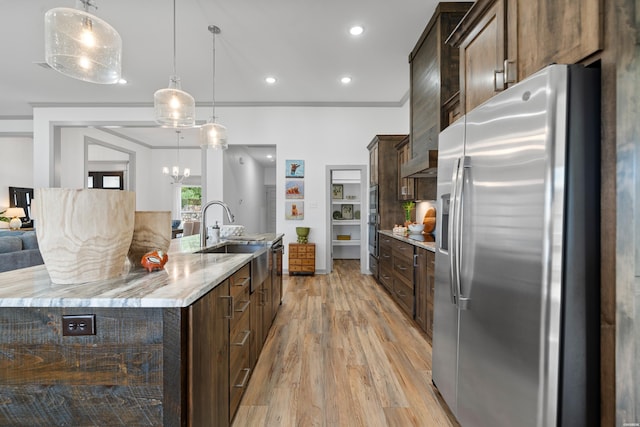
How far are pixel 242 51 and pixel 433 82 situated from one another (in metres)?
2.44

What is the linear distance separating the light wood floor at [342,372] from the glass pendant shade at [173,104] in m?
2.28

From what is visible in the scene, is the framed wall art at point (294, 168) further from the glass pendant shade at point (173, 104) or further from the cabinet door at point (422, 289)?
the cabinet door at point (422, 289)

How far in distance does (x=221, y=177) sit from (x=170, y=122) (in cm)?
278

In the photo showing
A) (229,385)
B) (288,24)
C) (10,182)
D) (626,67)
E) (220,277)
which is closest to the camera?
(626,67)

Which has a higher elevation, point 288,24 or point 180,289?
point 288,24

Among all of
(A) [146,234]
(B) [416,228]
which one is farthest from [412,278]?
(A) [146,234]

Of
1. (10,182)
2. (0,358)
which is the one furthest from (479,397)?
(10,182)

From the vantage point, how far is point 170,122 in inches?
119

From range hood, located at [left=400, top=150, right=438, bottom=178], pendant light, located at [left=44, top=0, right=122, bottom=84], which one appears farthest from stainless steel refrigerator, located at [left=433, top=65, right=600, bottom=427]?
pendant light, located at [left=44, top=0, right=122, bottom=84]

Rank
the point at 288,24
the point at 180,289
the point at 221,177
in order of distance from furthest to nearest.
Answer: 1. the point at 221,177
2. the point at 288,24
3. the point at 180,289

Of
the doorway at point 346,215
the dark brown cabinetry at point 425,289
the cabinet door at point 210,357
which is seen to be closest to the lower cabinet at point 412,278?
the dark brown cabinetry at point 425,289

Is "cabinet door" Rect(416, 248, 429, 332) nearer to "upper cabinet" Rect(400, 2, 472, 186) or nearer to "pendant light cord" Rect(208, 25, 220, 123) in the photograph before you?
"upper cabinet" Rect(400, 2, 472, 186)

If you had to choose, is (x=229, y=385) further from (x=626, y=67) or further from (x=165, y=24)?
(x=165, y=24)

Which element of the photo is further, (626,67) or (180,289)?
(180,289)
